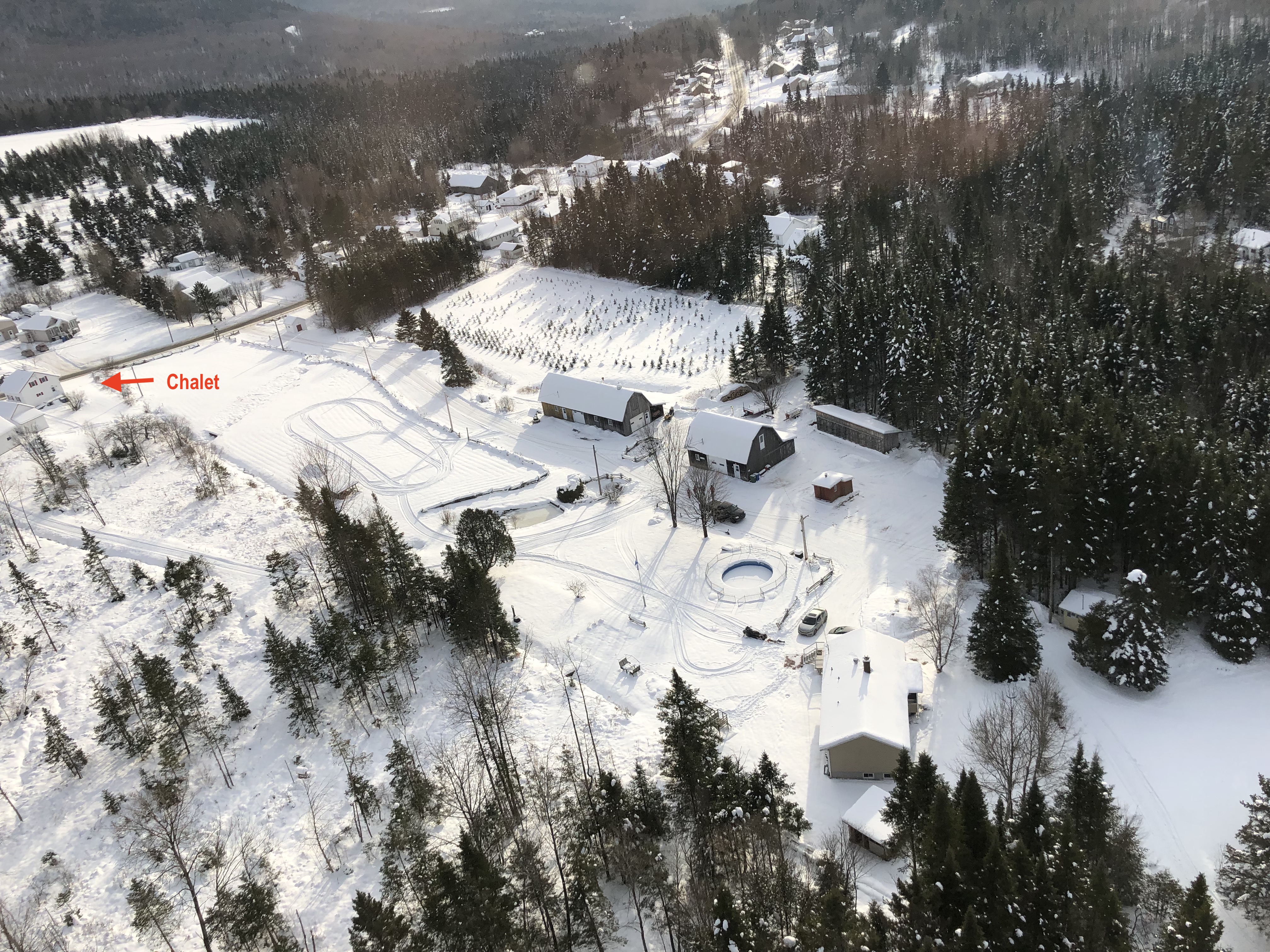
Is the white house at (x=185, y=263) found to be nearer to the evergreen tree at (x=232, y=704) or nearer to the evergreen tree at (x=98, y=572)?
the evergreen tree at (x=98, y=572)

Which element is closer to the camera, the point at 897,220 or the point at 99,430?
the point at 99,430

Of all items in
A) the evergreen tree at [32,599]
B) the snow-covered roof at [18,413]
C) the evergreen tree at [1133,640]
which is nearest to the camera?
the evergreen tree at [1133,640]

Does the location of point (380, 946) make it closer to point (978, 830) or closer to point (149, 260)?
point (978, 830)

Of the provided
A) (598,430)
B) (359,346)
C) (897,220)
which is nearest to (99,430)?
(359,346)

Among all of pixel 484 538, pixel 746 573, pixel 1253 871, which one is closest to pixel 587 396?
pixel 484 538

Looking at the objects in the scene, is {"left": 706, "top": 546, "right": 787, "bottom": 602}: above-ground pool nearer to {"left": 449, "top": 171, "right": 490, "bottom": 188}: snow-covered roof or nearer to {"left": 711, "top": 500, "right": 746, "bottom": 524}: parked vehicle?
{"left": 711, "top": 500, "right": 746, "bottom": 524}: parked vehicle

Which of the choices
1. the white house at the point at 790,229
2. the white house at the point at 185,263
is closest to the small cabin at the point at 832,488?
the white house at the point at 790,229

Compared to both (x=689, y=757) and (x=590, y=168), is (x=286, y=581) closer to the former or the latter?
(x=689, y=757)
